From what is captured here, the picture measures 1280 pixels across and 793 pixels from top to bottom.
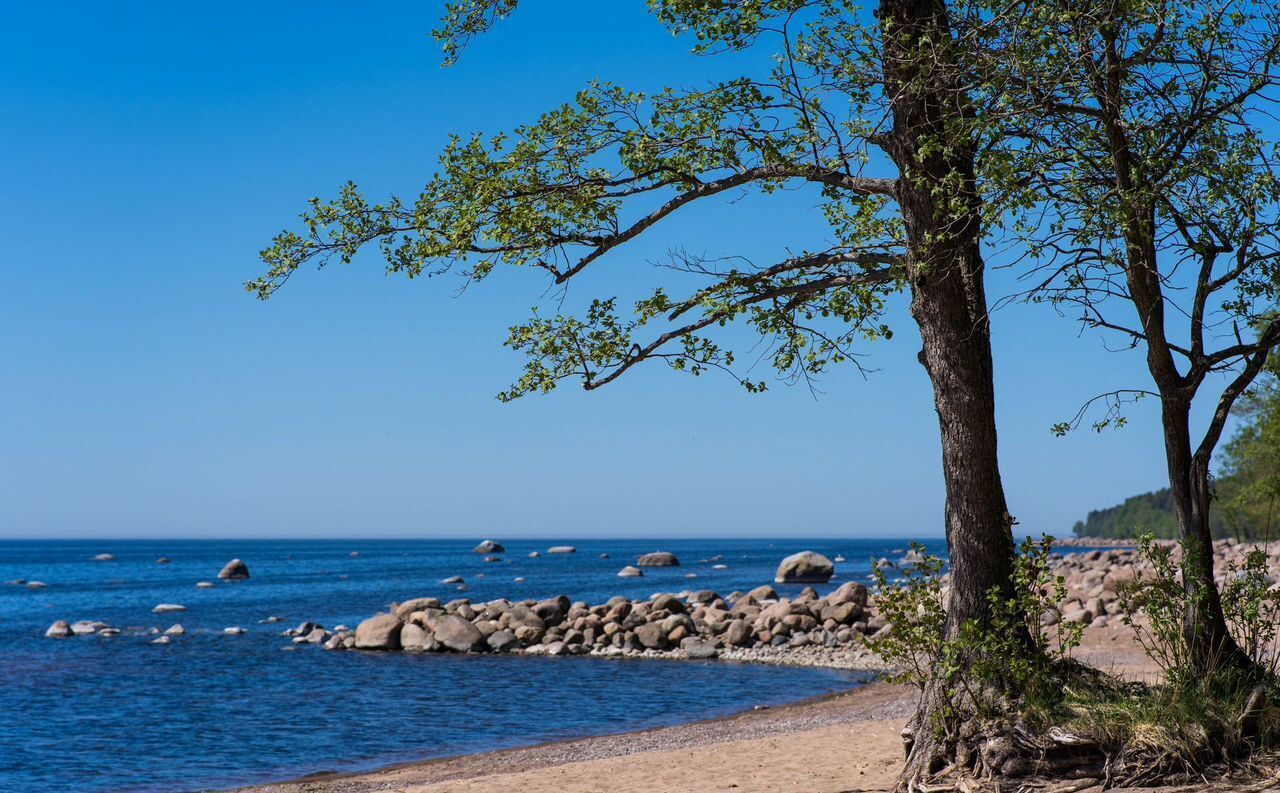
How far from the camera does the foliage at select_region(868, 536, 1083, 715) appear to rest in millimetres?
9531

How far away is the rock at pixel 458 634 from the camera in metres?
31.4

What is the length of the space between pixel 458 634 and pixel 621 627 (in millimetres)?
4688

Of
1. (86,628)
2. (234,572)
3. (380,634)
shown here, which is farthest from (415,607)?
(234,572)

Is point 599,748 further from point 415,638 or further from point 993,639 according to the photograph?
point 415,638

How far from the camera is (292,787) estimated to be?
15695mm

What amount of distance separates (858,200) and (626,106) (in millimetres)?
3218

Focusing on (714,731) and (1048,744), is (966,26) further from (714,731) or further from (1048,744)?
(714,731)

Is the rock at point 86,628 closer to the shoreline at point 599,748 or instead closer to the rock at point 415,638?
the rock at point 415,638

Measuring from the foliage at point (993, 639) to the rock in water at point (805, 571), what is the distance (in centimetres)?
5594

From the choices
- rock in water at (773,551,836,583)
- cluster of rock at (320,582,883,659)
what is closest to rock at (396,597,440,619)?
cluster of rock at (320,582,883,659)

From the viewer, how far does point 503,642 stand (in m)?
31.7

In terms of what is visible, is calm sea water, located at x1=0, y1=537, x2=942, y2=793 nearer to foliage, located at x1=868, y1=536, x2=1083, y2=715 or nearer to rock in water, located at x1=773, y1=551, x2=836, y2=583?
foliage, located at x1=868, y1=536, x2=1083, y2=715

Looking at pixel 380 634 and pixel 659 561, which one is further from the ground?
pixel 380 634

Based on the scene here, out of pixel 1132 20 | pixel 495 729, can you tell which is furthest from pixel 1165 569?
pixel 495 729
